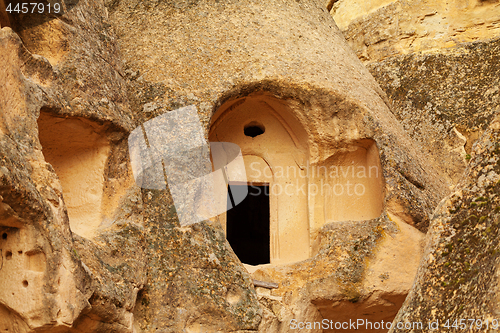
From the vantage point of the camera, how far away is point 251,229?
11125 millimetres

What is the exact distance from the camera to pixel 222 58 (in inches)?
245

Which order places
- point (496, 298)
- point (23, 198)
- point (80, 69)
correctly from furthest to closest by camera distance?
point (80, 69) → point (23, 198) → point (496, 298)

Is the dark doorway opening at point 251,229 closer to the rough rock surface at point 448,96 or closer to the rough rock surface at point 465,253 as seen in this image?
the rough rock surface at point 448,96

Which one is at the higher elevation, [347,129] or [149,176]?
[347,129]

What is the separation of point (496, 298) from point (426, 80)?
5.58m

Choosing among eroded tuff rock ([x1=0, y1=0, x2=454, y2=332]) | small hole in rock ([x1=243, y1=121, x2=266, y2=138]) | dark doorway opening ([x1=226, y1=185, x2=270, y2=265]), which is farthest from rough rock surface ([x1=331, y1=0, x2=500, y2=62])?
dark doorway opening ([x1=226, y1=185, x2=270, y2=265])

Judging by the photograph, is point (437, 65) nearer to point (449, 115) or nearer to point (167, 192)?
point (449, 115)

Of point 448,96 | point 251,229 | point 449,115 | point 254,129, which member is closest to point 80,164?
point 254,129

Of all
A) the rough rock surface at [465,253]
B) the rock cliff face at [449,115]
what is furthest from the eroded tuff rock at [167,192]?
the rough rock surface at [465,253]

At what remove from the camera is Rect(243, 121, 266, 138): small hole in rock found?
6859 millimetres

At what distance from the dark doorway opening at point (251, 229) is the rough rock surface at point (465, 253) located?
7635mm

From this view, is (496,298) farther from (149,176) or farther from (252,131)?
(252,131)

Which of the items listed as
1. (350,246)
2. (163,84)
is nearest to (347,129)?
(350,246)

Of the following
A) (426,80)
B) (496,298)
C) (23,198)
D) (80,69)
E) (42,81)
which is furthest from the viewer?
(426,80)
